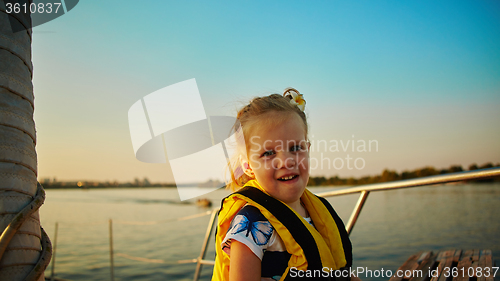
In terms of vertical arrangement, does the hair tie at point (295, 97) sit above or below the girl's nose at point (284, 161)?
above

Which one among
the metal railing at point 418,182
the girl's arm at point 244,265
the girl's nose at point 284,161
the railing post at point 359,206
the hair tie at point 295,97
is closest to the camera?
the girl's arm at point 244,265

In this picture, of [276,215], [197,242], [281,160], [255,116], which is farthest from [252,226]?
[197,242]

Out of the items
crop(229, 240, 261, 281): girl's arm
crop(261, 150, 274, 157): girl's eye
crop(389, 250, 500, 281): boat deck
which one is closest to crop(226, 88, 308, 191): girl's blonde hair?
crop(261, 150, 274, 157): girl's eye

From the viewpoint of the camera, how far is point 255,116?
50.4 inches

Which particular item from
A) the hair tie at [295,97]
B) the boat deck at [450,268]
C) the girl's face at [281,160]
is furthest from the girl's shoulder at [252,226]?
the boat deck at [450,268]

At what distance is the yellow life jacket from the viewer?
107 centimetres

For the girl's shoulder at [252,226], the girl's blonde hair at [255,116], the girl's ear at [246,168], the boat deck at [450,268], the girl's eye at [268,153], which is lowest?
the boat deck at [450,268]

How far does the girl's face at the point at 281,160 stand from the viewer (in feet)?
3.88

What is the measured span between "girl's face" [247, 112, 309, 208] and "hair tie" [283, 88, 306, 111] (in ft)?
0.62

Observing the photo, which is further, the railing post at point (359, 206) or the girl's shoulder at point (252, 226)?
the railing post at point (359, 206)

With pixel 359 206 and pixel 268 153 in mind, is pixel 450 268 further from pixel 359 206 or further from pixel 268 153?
pixel 268 153

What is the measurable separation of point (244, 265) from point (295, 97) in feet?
2.69

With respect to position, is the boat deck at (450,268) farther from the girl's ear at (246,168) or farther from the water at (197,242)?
the water at (197,242)

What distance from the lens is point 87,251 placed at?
12492 mm
